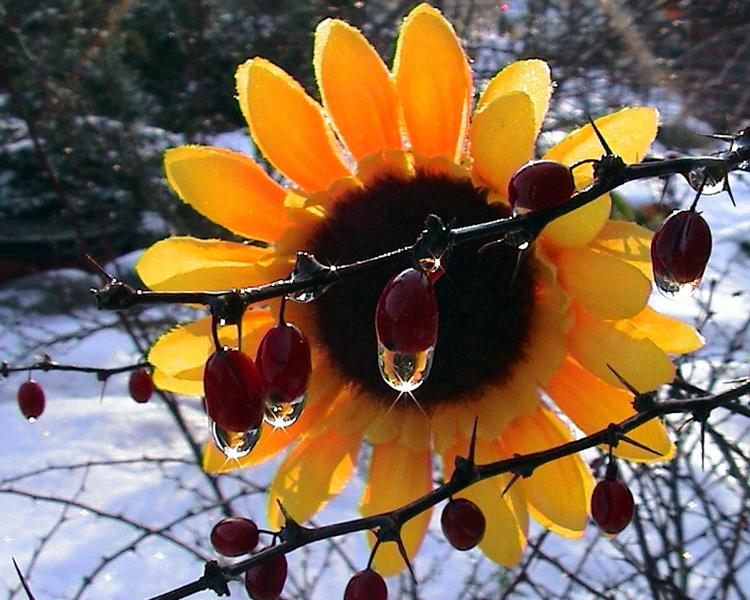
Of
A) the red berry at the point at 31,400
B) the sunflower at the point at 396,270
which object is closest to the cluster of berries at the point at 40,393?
the red berry at the point at 31,400

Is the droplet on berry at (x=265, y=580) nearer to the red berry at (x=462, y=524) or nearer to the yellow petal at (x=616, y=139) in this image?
the red berry at (x=462, y=524)

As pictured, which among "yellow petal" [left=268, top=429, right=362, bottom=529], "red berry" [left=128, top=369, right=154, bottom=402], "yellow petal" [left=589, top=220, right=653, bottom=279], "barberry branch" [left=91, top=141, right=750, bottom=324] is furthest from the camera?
"red berry" [left=128, top=369, right=154, bottom=402]

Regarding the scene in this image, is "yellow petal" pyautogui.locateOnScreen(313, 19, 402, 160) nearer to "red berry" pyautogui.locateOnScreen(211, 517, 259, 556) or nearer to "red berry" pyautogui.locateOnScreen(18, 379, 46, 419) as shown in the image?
"red berry" pyautogui.locateOnScreen(211, 517, 259, 556)

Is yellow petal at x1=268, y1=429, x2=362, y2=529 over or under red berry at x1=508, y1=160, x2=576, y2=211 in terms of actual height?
over

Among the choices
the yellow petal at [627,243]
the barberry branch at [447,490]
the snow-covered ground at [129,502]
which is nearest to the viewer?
the barberry branch at [447,490]

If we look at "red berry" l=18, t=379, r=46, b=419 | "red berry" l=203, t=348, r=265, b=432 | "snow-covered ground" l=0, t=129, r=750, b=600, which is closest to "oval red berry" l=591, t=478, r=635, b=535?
"red berry" l=203, t=348, r=265, b=432
